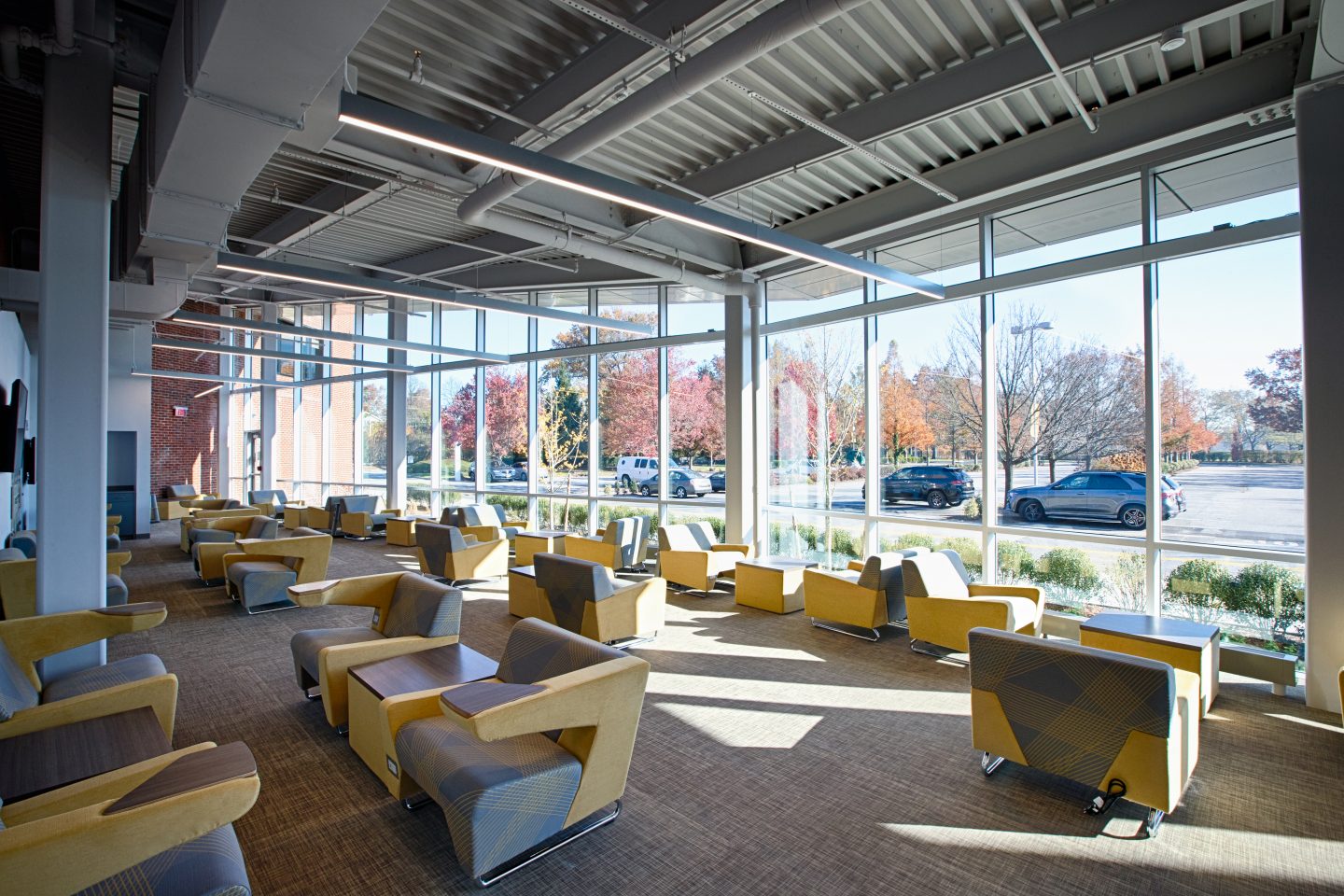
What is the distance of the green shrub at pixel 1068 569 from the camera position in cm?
636

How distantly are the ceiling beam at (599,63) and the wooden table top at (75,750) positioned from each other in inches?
185

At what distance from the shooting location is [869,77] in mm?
5238

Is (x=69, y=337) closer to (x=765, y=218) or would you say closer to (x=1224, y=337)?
(x=765, y=218)

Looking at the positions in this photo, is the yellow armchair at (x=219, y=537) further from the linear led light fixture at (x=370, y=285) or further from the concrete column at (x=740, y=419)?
the concrete column at (x=740, y=419)

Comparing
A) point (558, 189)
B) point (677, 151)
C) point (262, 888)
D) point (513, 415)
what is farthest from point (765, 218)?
point (262, 888)

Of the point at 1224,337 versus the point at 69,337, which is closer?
the point at 69,337

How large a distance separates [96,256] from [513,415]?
8192 mm

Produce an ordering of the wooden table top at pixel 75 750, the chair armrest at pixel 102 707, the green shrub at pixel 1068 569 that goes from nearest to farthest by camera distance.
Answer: the wooden table top at pixel 75 750 < the chair armrest at pixel 102 707 < the green shrub at pixel 1068 569

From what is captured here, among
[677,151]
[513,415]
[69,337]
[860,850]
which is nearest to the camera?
[860,850]

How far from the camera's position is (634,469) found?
10867 mm

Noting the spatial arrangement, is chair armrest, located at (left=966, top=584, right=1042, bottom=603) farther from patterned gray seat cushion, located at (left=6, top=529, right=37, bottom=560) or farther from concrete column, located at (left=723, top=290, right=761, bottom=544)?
patterned gray seat cushion, located at (left=6, top=529, right=37, bottom=560)

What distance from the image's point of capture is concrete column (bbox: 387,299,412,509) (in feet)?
46.4

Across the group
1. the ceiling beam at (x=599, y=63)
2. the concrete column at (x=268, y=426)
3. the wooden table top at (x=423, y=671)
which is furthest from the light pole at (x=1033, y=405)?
the concrete column at (x=268, y=426)

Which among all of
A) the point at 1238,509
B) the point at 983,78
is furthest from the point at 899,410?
the point at 983,78
